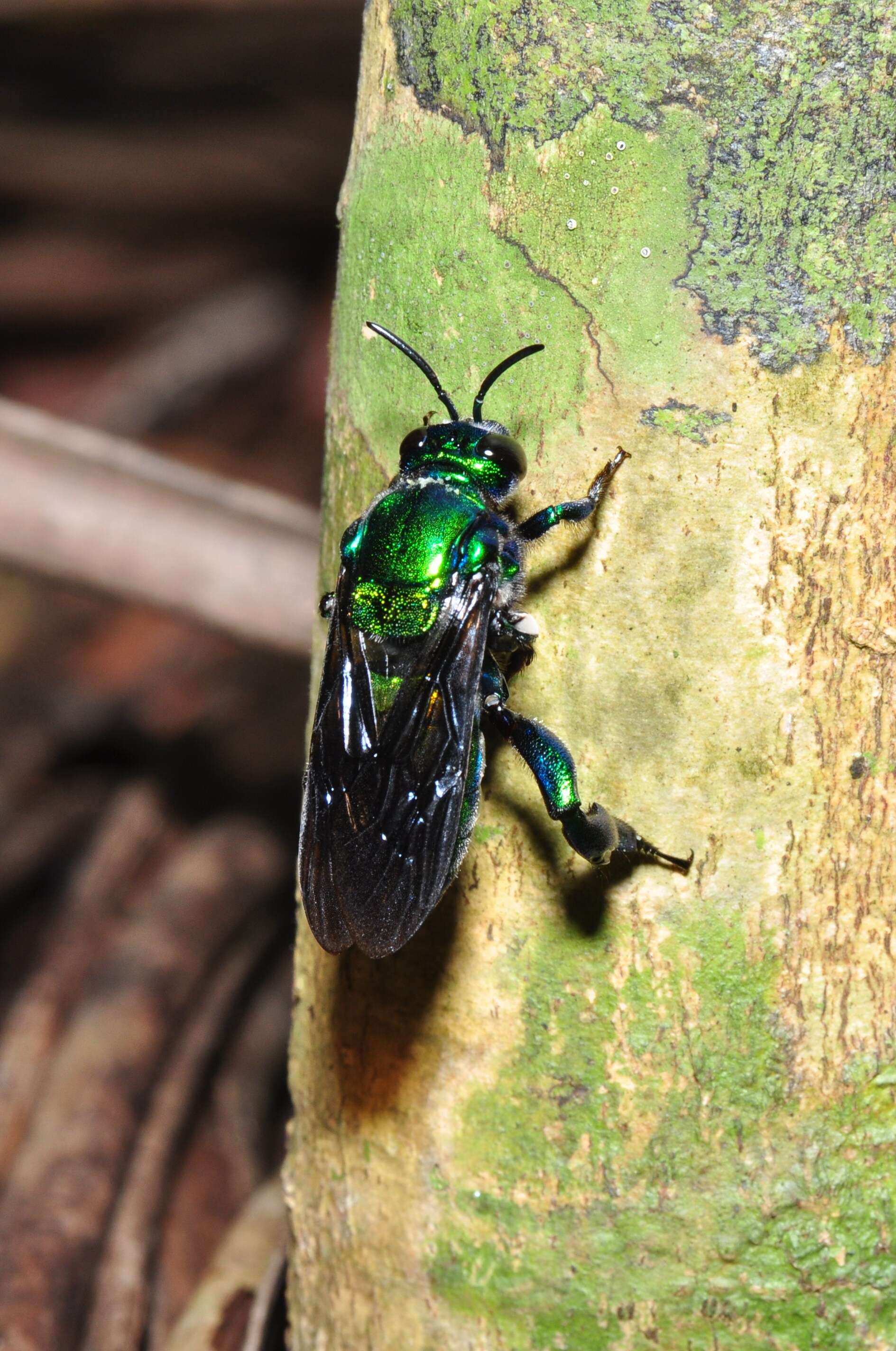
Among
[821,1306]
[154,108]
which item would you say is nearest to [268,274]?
[154,108]

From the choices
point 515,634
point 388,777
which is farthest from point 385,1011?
point 515,634

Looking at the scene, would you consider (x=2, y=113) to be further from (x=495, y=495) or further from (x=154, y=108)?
(x=495, y=495)

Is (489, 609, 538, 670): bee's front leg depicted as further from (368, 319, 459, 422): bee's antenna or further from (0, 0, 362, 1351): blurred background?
(0, 0, 362, 1351): blurred background

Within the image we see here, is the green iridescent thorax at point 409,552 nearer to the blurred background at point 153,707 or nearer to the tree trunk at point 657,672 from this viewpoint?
the tree trunk at point 657,672

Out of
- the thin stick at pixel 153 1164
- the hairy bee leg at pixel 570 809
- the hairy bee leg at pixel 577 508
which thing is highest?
the hairy bee leg at pixel 577 508

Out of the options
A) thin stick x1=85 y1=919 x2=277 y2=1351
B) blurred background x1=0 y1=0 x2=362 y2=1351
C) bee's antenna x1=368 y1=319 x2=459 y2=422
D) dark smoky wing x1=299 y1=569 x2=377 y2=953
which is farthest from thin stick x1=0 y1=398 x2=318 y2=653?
bee's antenna x1=368 y1=319 x2=459 y2=422

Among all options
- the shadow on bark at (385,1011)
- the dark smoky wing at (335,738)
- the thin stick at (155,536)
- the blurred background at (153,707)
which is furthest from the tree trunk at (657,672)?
the thin stick at (155,536)
